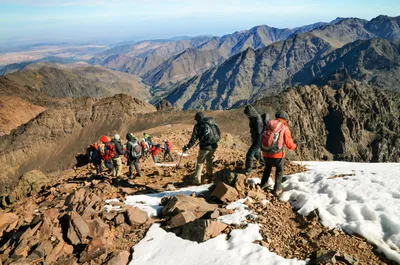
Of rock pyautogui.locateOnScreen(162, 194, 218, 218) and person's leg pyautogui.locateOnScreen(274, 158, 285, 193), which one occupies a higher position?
person's leg pyautogui.locateOnScreen(274, 158, 285, 193)

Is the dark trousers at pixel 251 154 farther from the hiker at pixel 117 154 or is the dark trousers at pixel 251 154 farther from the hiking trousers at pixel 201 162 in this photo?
the hiker at pixel 117 154

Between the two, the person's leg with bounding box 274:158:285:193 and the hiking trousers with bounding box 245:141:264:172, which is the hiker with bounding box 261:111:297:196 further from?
the hiking trousers with bounding box 245:141:264:172

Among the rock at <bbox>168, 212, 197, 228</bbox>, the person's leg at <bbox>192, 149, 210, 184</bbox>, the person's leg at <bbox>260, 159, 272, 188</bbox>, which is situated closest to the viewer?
the rock at <bbox>168, 212, 197, 228</bbox>

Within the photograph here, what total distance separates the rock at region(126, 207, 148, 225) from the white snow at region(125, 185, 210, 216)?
33 centimetres

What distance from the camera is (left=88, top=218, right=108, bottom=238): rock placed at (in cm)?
733

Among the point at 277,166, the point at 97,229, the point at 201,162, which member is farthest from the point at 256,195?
the point at 97,229

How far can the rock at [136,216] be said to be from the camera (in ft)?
25.8

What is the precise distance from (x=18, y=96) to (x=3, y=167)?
50.5 meters

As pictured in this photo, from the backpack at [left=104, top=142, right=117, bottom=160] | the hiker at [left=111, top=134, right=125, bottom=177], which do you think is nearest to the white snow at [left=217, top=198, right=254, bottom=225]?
the hiker at [left=111, top=134, right=125, bottom=177]

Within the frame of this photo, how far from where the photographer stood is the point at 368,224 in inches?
260

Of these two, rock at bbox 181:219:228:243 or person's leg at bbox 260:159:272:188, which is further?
person's leg at bbox 260:159:272:188

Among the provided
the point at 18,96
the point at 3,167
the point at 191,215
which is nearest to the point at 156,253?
the point at 191,215

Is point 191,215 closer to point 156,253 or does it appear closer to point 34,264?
point 156,253

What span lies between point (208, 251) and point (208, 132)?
476 centimetres
